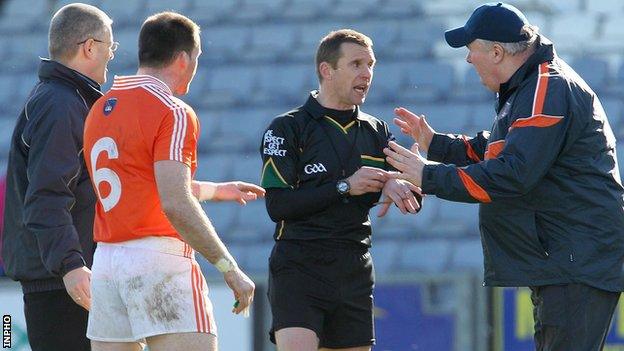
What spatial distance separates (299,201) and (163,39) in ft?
4.04

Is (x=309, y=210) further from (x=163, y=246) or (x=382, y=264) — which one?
(x=382, y=264)

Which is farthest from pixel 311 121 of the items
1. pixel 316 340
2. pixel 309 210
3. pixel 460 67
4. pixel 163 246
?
pixel 460 67

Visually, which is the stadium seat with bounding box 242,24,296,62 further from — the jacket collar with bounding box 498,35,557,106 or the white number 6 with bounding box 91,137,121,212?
the white number 6 with bounding box 91,137,121,212

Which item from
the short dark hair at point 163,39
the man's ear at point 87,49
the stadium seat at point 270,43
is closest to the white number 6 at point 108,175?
the short dark hair at point 163,39

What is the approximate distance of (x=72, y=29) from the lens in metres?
5.36

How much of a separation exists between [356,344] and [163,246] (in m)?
1.52

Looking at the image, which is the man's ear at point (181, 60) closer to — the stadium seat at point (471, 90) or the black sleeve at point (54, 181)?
the black sleeve at point (54, 181)

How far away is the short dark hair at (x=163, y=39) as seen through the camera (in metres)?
4.81

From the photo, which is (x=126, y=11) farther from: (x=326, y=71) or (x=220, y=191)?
(x=220, y=191)

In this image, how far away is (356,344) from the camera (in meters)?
5.91

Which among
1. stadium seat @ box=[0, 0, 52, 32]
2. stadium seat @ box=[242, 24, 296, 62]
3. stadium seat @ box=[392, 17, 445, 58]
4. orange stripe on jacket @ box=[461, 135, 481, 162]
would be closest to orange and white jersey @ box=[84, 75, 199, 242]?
orange stripe on jacket @ box=[461, 135, 481, 162]

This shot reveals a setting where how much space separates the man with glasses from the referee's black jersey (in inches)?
34.9

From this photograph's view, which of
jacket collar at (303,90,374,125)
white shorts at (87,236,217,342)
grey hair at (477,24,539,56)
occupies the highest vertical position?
grey hair at (477,24,539,56)

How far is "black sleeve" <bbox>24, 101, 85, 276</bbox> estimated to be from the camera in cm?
499
